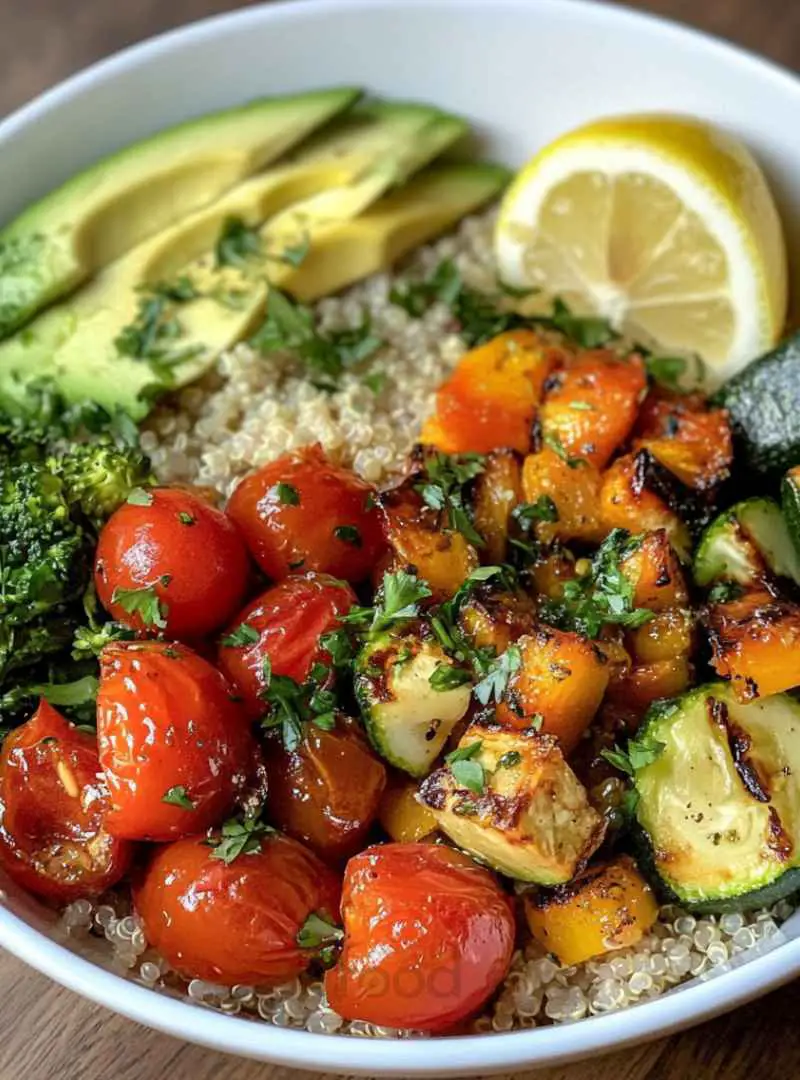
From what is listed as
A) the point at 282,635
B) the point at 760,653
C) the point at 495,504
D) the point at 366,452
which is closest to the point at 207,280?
the point at 366,452

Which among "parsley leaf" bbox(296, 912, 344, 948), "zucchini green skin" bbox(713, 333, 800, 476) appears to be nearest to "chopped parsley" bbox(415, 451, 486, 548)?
"zucchini green skin" bbox(713, 333, 800, 476)

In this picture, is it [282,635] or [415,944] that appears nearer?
[415,944]

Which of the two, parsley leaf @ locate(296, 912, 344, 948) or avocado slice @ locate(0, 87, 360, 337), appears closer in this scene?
parsley leaf @ locate(296, 912, 344, 948)

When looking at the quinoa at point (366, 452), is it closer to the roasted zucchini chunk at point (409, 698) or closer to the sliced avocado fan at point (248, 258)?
the sliced avocado fan at point (248, 258)

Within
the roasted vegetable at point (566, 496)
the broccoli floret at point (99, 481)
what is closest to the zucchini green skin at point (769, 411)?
the roasted vegetable at point (566, 496)

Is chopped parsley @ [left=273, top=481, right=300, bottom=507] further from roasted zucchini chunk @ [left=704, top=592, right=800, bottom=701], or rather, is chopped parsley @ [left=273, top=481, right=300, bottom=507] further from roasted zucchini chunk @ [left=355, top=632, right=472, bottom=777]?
roasted zucchini chunk @ [left=704, top=592, right=800, bottom=701]

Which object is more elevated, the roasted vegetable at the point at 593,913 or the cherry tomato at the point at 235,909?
the cherry tomato at the point at 235,909

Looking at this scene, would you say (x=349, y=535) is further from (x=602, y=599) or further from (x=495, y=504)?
(x=602, y=599)
